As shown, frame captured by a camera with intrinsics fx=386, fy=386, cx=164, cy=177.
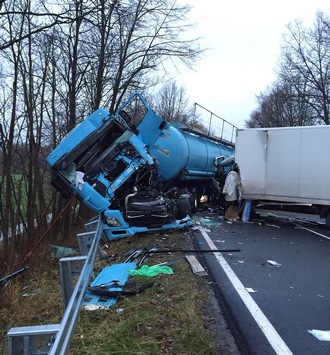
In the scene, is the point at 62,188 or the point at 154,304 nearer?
the point at 154,304

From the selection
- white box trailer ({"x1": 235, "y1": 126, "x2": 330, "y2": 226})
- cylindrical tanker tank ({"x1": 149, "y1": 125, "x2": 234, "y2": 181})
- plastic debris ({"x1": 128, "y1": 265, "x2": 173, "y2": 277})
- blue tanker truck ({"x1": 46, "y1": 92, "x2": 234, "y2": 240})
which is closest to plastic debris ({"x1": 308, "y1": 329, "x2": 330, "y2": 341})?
plastic debris ({"x1": 128, "y1": 265, "x2": 173, "y2": 277})

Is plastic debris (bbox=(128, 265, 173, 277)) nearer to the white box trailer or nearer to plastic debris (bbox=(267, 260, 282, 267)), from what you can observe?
plastic debris (bbox=(267, 260, 282, 267))

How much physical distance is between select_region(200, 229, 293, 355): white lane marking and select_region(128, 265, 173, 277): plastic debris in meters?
0.89

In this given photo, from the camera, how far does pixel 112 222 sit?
27.0ft

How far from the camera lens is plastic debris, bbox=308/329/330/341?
3660mm

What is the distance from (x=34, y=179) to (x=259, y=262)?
11345mm

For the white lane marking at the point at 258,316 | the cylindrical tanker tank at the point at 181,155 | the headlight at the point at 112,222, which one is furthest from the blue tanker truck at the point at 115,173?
the white lane marking at the point at 258,316

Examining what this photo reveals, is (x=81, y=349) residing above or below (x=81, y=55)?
below

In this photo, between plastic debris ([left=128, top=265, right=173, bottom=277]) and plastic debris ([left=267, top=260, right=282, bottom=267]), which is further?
plastic debris ([left=267, top=260, right=282, bottom=267])

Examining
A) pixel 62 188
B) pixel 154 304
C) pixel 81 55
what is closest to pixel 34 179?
pixel 81 55


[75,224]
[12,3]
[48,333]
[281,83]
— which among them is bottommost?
[75,224]

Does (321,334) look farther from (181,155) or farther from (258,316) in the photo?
(181,155)

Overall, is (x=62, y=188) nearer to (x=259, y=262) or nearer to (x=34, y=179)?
(x=259, y=262)

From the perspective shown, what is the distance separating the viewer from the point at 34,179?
51.1 ft
